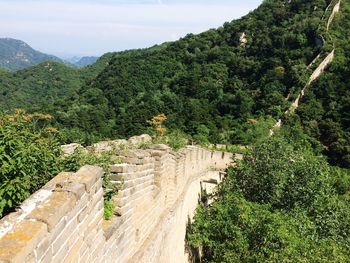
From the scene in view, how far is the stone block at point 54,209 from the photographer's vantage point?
283 centimetres

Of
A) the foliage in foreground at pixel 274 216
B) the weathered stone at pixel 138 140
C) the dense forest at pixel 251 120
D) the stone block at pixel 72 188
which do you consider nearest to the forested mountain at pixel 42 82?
the dense forest at pixel 251 120

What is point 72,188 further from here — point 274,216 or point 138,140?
point 274,216

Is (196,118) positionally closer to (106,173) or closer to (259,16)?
(259,16)

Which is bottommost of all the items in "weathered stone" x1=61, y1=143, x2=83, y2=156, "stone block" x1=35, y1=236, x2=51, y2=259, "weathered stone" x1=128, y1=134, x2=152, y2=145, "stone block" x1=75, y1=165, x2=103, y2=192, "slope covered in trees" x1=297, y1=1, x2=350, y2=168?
"slope covered in trees" x1=297, y1=1, x2=350, y2=168

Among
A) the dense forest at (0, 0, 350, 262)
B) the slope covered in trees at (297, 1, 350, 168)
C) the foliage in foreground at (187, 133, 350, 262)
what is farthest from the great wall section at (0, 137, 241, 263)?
the slope covered in trees at (297, 1, 350, 168)

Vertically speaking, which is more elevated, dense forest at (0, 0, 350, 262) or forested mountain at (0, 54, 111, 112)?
dense forest at (0, 0, 350, 262)

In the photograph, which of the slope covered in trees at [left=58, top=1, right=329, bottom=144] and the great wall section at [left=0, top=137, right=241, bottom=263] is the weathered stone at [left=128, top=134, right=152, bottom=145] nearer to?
the great wall section at [left=0, top=137, right=241, bottom=263]

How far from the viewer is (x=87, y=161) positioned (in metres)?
4.91

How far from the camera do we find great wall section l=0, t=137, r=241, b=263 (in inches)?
107

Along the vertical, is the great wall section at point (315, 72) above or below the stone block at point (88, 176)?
below

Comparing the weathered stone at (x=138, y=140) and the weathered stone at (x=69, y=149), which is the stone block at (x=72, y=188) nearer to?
the weathered stone at (x=69, y=149)

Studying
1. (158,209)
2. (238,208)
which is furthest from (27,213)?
(238,208)

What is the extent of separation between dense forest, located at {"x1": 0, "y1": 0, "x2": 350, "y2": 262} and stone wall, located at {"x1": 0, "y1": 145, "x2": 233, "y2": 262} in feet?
1.55

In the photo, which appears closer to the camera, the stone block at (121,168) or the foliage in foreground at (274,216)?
the stone block at (121,168)
